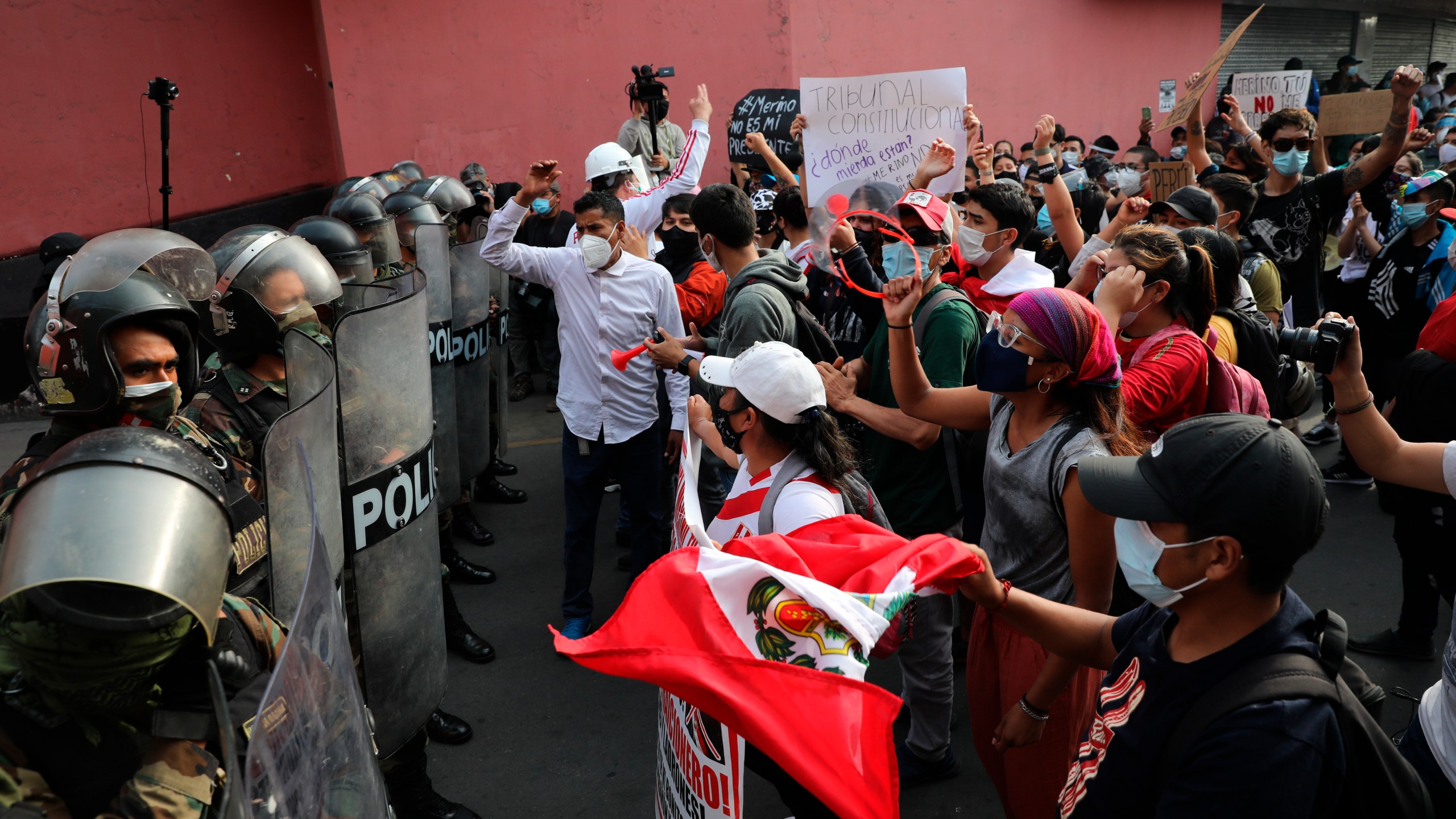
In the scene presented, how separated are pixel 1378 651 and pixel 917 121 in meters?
3.66

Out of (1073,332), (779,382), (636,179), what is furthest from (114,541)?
(636,179)

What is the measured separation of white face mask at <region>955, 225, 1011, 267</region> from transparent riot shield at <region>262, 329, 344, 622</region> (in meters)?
2.85

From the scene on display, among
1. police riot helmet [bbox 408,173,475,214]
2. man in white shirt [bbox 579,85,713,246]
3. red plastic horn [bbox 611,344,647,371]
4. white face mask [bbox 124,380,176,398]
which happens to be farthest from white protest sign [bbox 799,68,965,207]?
white face mask [bbox 124,380,176,398]

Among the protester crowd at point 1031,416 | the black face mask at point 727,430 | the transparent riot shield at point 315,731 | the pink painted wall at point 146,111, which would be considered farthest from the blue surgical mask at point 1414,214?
the pink painted wall at point 146,111

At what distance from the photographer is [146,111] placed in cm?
974

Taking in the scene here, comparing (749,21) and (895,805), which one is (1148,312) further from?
(749,21)

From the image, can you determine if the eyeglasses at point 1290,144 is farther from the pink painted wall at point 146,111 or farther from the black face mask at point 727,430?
the pink painted wall at point 146,111

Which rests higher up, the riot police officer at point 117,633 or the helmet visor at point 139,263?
the helmet visor at point 139,263

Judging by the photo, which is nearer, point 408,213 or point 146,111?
point 408,213

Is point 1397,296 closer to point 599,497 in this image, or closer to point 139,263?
point 599,497

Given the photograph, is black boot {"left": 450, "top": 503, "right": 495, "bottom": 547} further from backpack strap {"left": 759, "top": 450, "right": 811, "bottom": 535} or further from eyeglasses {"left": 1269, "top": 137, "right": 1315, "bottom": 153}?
eyeglasses {"left": 1269, "top": 137, "right": 1315, "bottom": 153}

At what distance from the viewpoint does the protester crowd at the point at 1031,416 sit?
61.6 inches

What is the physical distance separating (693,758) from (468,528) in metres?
4.05

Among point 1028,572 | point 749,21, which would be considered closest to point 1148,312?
point 1028,572
